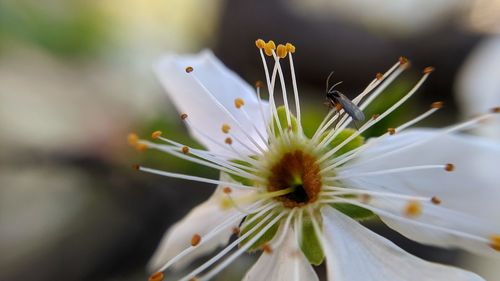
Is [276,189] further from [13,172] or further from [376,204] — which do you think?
[13,172]

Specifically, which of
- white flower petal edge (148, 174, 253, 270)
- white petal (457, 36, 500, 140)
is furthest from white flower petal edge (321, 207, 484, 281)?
white petal (457, 36, 500, 140)

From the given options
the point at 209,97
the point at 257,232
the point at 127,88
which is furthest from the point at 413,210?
the point at 127,88

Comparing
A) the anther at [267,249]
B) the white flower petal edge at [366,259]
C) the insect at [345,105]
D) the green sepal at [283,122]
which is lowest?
the white flower petal edge at [366,259]

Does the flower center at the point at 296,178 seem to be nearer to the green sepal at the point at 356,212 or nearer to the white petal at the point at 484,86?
the green sepal at the point at 356,212

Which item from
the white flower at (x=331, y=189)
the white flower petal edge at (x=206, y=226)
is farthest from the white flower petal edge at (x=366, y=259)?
the white flower petal edge at (x=206, y=226)

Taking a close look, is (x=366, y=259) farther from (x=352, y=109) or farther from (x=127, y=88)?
(x=127, y=88)

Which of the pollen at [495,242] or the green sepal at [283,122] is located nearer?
the pollen at [495,242]

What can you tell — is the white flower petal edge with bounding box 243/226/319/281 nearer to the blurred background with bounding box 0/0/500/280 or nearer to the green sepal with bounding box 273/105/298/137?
the green sepal with bounding box 273/105/298/137
